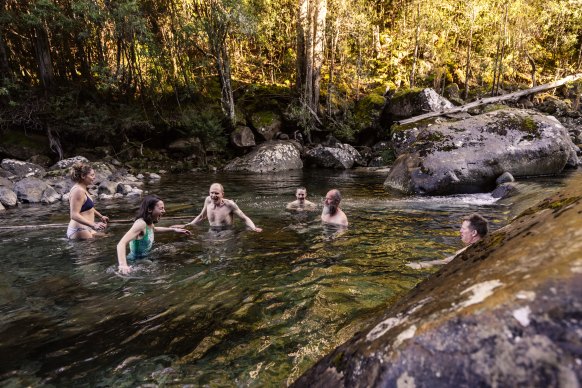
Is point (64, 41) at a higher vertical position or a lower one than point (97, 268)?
higher

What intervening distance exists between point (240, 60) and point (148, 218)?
61.3 ft

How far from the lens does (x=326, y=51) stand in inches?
848

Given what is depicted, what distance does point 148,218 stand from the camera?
17.2ft

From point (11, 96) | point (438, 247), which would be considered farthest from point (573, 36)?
point (11, 96)

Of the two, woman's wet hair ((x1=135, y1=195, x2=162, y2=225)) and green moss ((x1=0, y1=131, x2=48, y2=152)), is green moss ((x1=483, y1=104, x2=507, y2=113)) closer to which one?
woman's wet hair ((x1=135, y1=195, x2=162, y2=225))

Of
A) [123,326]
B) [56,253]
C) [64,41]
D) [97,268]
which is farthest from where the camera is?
[64,41]

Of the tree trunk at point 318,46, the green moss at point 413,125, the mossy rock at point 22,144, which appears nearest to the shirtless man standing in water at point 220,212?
the green moss at point 413,125

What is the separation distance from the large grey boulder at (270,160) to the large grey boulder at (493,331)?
15.0 m

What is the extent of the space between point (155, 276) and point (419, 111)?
15.8m

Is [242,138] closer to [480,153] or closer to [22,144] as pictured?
[22,144]

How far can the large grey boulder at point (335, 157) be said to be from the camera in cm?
1703

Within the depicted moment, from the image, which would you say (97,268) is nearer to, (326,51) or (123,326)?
(123,326)

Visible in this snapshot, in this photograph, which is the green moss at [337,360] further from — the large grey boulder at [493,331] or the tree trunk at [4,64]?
the tree trunk at [4,64]

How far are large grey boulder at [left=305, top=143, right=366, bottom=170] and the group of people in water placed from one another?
8.91m
